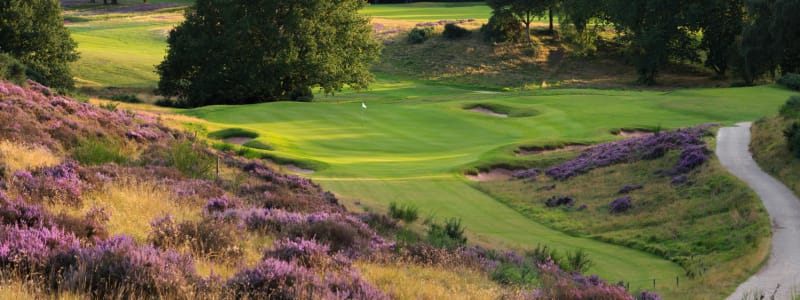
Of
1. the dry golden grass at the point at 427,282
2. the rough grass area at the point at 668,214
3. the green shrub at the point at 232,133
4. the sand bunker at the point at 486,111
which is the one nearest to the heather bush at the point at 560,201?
the rough grass area at the point at 668,214

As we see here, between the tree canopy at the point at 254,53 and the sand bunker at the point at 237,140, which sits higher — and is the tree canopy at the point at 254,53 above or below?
above

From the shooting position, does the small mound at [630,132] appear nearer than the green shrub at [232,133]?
No

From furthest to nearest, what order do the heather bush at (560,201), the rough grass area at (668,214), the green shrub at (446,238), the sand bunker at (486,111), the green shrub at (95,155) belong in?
the sand bunker at (486,111), the heather bush at (560,201), the rough grass area at (668,214), the green shrub at (95,155), the green shrub at (446,238)

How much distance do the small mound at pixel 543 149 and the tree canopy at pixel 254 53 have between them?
23.5 metres

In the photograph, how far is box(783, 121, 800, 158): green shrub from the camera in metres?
22.6

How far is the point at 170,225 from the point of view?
952cm

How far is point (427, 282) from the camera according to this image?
8750 mm

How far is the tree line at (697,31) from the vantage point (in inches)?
2424

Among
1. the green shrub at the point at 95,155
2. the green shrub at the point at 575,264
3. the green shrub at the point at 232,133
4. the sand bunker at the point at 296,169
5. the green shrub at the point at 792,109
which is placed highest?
the green shrub at the point at 95,155

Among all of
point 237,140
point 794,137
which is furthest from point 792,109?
point 237,140

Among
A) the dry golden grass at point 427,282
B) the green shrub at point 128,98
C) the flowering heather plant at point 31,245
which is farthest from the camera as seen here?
the green shrub at point 128,98

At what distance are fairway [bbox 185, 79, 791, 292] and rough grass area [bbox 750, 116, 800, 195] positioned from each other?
611 cm

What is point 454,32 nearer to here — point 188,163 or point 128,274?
point 188,163

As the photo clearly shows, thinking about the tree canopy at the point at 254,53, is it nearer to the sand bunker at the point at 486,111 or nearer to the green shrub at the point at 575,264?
the sand bunker at the point at 486,111
